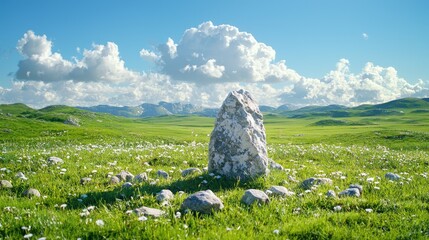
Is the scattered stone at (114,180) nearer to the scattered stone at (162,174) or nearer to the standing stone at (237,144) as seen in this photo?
the scattered stone at (162,174)

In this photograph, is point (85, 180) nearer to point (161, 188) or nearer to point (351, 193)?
point (161, 188)

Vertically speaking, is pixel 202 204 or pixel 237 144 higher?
pixel 237 144

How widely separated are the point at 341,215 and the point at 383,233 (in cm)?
96

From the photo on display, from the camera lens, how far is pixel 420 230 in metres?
6.79

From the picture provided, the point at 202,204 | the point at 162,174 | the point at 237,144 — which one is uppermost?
the point at 237,144

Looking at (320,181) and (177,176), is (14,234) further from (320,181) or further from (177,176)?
(320,181)

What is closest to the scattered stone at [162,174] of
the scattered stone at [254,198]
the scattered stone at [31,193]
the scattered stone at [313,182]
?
the scattered stone at [31,193]

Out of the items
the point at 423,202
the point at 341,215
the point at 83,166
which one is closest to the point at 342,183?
the point at 423,202

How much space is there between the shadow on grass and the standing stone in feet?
1.51

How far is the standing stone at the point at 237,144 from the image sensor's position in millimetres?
11938

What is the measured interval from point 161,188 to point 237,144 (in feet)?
11.0

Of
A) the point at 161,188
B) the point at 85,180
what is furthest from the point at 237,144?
the point at 85,180

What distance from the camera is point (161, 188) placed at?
1000 centimetres

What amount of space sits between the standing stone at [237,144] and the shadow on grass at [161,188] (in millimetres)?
462
